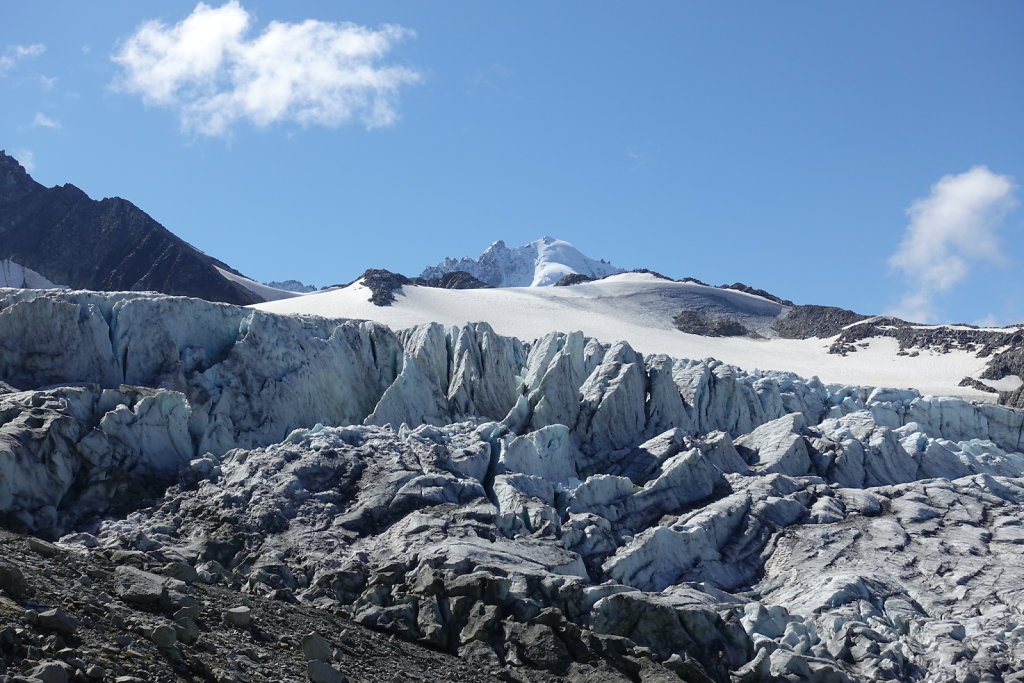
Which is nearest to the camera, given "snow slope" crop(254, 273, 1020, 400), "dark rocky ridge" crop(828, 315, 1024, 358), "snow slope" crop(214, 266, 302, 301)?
"dark rocky ridge" crop(828, 315, 1024, 358)

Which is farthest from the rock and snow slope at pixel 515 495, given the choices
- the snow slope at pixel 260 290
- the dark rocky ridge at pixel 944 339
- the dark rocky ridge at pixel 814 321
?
the snow slope at pixel 260 290

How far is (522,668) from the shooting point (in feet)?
88.4

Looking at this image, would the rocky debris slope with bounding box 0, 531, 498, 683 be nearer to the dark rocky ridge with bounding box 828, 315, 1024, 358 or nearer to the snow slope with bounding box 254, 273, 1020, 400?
the snow slope with bounding box 254, 273, 1020, 400

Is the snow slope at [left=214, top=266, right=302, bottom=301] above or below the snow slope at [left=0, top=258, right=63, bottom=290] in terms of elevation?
above

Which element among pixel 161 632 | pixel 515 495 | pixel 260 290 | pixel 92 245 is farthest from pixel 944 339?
pixel 161 632

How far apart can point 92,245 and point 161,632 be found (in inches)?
3573

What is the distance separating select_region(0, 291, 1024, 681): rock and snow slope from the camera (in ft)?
99.1

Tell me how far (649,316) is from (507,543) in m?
84.2

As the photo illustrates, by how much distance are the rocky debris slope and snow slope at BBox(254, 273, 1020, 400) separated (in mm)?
58983

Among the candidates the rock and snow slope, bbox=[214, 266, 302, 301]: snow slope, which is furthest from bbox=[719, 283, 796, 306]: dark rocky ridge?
the rock and snow slope

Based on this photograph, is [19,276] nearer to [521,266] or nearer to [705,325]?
[705,325]

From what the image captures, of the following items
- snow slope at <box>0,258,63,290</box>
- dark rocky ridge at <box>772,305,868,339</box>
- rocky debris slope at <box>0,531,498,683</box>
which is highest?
dark rocky ridge at <box>772,305,868,339</box>

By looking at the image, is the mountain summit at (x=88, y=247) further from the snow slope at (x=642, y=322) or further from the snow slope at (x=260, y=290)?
the snow slope at (x=260, y=290)

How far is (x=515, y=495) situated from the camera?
121 ft
